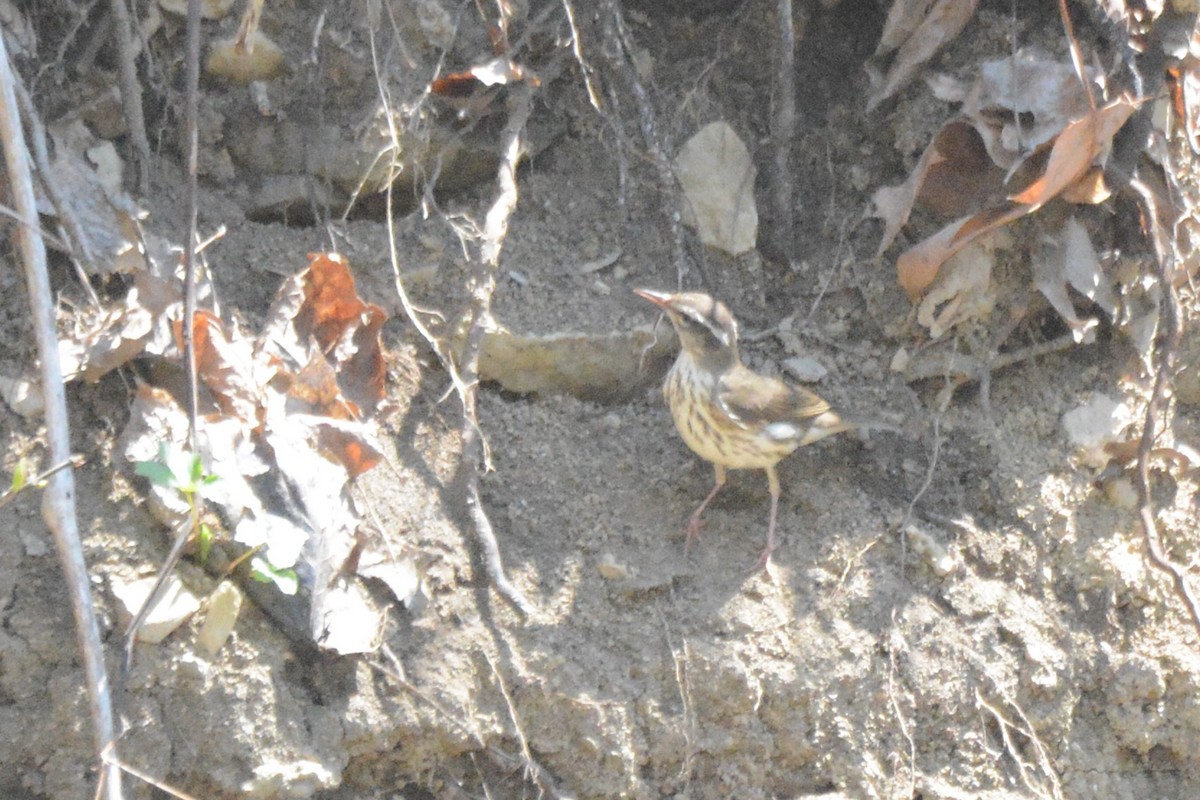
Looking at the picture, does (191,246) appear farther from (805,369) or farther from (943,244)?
(943,244)

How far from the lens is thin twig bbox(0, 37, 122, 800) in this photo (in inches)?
118

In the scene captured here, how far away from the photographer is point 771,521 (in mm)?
4359

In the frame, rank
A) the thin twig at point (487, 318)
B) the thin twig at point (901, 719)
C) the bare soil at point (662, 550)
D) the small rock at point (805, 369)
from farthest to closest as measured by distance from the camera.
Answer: the small rock at point (805, 369) < the thin twig at point (901, 719) < the thin twig at point (487, 318) < the bare soil at point (662, 550)

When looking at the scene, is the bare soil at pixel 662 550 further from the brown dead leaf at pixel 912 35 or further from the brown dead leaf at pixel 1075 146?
the brown dead leaf at pixel 1075 146

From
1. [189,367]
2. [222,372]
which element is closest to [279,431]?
[222,372]

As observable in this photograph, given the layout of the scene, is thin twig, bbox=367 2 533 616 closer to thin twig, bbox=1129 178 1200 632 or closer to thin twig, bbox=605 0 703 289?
thin twig, bbox=605 0 703 289

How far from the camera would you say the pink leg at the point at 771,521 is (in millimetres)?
4242

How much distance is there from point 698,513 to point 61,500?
6.86 feet

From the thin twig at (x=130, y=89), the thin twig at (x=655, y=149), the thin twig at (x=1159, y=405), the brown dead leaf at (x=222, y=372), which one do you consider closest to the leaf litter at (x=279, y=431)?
the brown dead leaf at (x=222, y=372)

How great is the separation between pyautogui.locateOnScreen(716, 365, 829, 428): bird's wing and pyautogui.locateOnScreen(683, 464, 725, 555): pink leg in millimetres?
229

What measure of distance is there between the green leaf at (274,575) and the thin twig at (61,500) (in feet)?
1.34

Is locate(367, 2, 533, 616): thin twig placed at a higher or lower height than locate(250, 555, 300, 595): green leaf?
higher

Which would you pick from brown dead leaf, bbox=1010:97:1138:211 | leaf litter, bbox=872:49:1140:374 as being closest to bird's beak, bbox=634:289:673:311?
leaf litter, bbox=872:49:1140:374

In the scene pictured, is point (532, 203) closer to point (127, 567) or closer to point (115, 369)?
point (115, 369)
